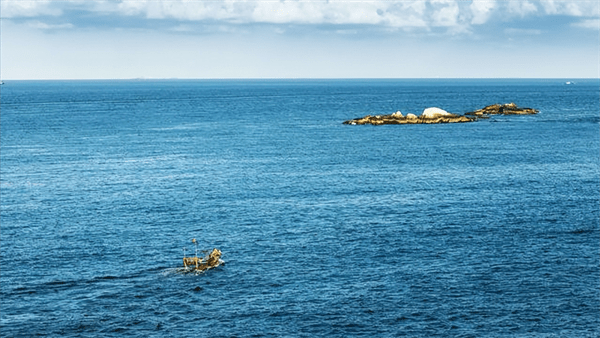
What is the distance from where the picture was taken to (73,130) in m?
178

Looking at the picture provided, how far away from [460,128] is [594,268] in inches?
4554

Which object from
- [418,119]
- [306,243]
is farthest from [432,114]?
[306,243]

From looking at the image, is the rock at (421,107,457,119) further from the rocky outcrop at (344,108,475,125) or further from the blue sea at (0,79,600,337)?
the blue sea at (0,79,600,337)

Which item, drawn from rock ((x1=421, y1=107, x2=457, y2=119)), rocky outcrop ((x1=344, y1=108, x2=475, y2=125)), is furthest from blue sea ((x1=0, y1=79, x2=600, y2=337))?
rock ((x1=421, y1=107, x2=457, y2=119))

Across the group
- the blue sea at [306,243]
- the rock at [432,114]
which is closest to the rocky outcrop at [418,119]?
the rock at [432,114]

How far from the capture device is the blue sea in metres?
49.5

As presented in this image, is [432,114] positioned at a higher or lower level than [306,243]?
higher

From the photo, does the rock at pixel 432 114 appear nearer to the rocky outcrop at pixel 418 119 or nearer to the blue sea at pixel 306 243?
the rocky outcrop at pixel 418 119

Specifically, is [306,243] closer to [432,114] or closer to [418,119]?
[418,119]

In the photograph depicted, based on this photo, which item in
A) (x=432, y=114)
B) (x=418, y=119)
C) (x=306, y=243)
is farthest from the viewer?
(x=432, y=114)

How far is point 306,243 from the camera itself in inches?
2648

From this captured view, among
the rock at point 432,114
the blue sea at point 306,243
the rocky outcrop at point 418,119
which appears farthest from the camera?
the rock at point 432,114

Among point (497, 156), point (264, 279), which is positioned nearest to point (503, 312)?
point (264, 279)

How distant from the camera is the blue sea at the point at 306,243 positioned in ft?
162
